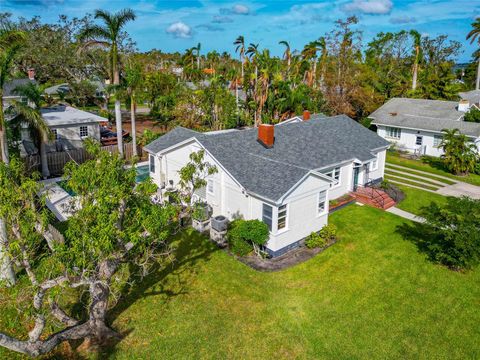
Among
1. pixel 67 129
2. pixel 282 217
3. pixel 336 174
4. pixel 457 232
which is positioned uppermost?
pixel 67 129

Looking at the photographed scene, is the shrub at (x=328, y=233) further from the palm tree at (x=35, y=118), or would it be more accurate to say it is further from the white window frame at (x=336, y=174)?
the palm tree at (x=35, y=118)

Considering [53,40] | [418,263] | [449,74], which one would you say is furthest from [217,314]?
[53,40]

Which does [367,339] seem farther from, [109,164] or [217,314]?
[109,164]

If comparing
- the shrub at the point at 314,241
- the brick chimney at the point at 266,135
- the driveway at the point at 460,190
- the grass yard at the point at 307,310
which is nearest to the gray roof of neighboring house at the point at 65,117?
the brick chimney at the point at 266,135

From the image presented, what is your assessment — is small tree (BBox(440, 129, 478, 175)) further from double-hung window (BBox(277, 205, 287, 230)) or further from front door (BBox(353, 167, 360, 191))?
double-hung window (BBox(277, 205, 287, 230))

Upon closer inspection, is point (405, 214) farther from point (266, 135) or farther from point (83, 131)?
point (83, 131)

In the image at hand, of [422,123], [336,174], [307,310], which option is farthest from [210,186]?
[422,123]
